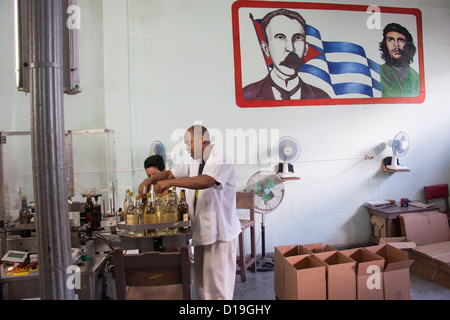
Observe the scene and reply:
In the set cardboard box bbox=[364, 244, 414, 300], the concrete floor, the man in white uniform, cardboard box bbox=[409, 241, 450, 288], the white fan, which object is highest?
the white fan

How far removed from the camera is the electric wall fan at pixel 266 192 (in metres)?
3.98

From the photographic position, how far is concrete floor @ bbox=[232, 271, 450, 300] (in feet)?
10.7

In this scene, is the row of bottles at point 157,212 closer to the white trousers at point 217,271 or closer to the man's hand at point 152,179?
the man's hand at point 152,179

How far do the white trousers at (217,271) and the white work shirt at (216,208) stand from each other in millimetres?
88

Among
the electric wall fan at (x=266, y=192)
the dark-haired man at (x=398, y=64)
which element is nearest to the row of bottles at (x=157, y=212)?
the electric wall fan at (x=266, y=192)

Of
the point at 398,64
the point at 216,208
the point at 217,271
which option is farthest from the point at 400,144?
the point at 217,271

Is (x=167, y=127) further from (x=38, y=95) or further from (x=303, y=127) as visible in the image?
(x=38, y=95)

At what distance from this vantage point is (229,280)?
8.45 ft

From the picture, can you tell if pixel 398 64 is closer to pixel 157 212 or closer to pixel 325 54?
pixel 325 54

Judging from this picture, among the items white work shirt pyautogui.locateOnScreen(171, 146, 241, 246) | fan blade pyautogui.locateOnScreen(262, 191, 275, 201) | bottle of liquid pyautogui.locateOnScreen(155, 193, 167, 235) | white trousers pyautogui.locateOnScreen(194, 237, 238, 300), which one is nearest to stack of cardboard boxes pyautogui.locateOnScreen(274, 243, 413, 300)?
white trousers pyautogui.locateOnScreen(194, 237, 238, 300)

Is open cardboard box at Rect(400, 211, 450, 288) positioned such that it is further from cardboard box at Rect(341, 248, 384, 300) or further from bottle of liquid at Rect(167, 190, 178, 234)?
bottle of liquid at Rect(167, 190, 178, 234)

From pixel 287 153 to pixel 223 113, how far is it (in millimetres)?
1008

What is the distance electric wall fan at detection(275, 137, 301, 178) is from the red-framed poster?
532mm

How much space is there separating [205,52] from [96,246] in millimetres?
2824
